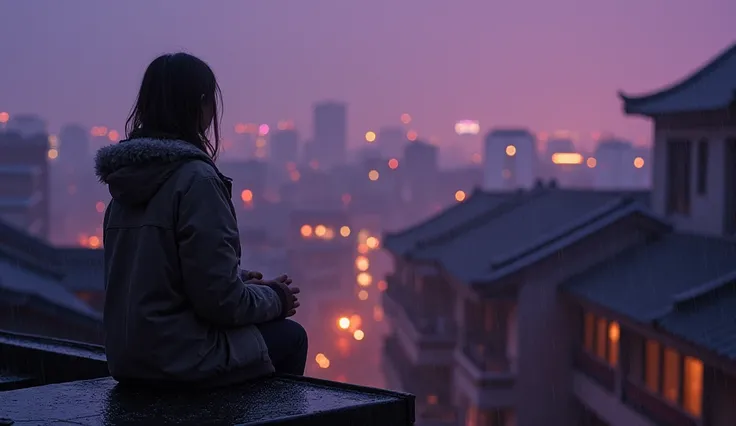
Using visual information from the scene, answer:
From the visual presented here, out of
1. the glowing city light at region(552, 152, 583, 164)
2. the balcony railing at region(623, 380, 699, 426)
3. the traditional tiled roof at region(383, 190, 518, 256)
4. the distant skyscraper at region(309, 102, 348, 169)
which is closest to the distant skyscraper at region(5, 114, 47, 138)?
the distant skyscraper at region(309, 102, 348, 169)

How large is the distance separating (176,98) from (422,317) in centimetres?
2394

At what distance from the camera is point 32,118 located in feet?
380

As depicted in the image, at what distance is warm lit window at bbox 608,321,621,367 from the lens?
57.1 ft

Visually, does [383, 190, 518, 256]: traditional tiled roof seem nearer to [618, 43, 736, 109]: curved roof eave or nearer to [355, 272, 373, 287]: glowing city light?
[618, 43, 736, 109]: curved roof eave

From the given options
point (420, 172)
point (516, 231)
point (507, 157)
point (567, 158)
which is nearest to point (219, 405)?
point (516, 231)

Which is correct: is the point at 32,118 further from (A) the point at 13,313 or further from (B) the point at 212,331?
(B) the point at 212,331

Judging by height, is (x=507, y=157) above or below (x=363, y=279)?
above

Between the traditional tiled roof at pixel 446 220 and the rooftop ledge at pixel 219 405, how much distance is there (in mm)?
28001

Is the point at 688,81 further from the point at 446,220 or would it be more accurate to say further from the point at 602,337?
the point at 446,220

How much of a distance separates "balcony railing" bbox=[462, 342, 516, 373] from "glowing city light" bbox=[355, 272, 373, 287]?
4737 cm

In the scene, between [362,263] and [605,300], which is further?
[362,263]

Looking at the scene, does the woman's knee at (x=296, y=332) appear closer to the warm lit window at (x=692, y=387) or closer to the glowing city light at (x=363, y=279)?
the warm lit window at (x=692, y=387)

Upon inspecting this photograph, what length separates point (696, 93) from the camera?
61.7 ft

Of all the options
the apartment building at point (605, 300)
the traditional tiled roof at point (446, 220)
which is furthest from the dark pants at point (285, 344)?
the traditional tiled roof at point (446, 220)
